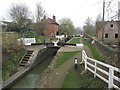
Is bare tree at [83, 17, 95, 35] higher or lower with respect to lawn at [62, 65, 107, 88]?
higher

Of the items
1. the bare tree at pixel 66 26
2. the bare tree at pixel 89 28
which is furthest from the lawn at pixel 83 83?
the bare tree at pixel 66 26

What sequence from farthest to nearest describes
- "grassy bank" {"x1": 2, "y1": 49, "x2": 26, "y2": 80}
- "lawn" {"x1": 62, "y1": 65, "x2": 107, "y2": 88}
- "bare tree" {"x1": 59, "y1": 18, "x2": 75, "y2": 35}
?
1. "bare tree" {"x1": 59, "y1": 18, "x2": 75, "y2": 35}
2. "grassy bank" {"x1": 2, "y1": 49, "x2": 26, "y2": 80}
3. "lawn" {"x1": 62, "y1": 65, "x2": 107, "y2": 88}

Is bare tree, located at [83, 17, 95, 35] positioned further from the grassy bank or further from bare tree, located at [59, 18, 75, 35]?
the grassy bank

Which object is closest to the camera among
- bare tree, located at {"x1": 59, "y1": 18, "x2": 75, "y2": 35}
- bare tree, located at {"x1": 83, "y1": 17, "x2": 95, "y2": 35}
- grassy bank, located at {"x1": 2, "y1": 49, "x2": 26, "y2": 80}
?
grassy bank, located at {"x1": 2, "y1": 49, "x2": 26, "y2": 80}

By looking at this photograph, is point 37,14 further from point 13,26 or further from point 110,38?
point 110,38

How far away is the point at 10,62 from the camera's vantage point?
31.7ft

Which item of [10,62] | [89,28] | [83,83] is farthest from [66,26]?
[83,83]

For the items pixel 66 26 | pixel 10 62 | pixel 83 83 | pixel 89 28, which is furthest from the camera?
pixel 66 26

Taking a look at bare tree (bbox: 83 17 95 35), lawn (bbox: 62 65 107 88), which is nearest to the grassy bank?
lawn (bbox: 62 65 107 88)

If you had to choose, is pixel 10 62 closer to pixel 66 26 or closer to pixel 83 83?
pixel 83 83

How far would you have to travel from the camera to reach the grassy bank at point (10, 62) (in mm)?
8259

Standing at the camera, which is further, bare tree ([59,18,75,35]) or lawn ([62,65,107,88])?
bare tree ([59,18,75,35])

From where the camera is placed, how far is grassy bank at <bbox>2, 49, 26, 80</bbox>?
8.26 meters

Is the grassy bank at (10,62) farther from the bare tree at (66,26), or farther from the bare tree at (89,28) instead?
the bare tree at (66,26)
